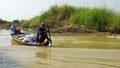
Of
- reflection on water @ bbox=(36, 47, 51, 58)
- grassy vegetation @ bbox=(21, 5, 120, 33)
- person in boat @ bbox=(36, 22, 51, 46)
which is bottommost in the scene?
reflection on water @ bbox=(36, 47, 51, 58)


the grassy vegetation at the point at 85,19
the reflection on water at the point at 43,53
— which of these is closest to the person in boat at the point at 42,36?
the reflection on water at the point at 43,53

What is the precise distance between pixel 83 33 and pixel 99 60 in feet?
45.0

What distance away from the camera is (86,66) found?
9227 millimetres

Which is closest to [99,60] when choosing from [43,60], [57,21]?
[43,60]

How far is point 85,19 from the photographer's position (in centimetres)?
2484

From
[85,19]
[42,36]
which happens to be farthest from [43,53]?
[85,19]

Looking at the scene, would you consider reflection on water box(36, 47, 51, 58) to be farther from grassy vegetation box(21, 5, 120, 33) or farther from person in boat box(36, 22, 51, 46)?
grassy vegetation box(21, 5, 120, 33)

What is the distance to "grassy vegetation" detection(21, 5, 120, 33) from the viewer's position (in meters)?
23.4

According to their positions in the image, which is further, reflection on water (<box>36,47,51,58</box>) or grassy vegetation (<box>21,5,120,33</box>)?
grassy vegetation (<box>21,5,120,33</box>)

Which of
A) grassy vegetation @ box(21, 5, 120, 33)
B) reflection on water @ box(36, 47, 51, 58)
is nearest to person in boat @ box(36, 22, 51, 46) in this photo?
reflection on water @ box(36, 47, 51, 58)

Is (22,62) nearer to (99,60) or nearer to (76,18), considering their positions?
(99,60)

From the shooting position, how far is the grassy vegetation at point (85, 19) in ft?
76.9

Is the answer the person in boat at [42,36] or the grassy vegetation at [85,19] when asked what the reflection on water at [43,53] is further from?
the grassy vegetation at [85,19]

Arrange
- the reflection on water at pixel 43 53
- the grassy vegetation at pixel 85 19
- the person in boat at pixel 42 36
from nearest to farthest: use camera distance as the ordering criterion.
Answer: the reflection on water at pixel 43 53
the person in boat at pixel 42 36
the grassy vegetation at pixel 85 19
